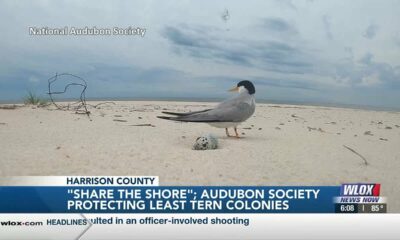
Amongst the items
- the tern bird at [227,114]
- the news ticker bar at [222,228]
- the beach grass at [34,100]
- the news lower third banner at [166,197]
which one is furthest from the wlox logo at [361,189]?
the beach grass at [34,100]

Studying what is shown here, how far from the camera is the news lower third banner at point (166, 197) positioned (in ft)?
6.07

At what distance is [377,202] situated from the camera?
1.93m

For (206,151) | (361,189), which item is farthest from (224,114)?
(361,189)

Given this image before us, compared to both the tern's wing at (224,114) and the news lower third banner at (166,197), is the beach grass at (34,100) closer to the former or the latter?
the news lower third banner at (166,197)

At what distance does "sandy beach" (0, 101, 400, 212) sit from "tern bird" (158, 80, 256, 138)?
0.16 feet

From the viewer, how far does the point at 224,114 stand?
7.59ft

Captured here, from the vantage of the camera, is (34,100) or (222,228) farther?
(34,100)

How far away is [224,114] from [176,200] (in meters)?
0.65

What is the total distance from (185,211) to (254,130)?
2.56 feet

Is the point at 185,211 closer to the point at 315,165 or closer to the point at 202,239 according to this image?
the point at 202,239

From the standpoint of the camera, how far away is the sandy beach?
6.31 ft

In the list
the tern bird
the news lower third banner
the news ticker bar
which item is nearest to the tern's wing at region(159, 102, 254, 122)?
the tern bird

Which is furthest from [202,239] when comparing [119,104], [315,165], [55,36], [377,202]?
[55,36]

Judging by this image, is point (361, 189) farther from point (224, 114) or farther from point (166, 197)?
point (166, 197)
